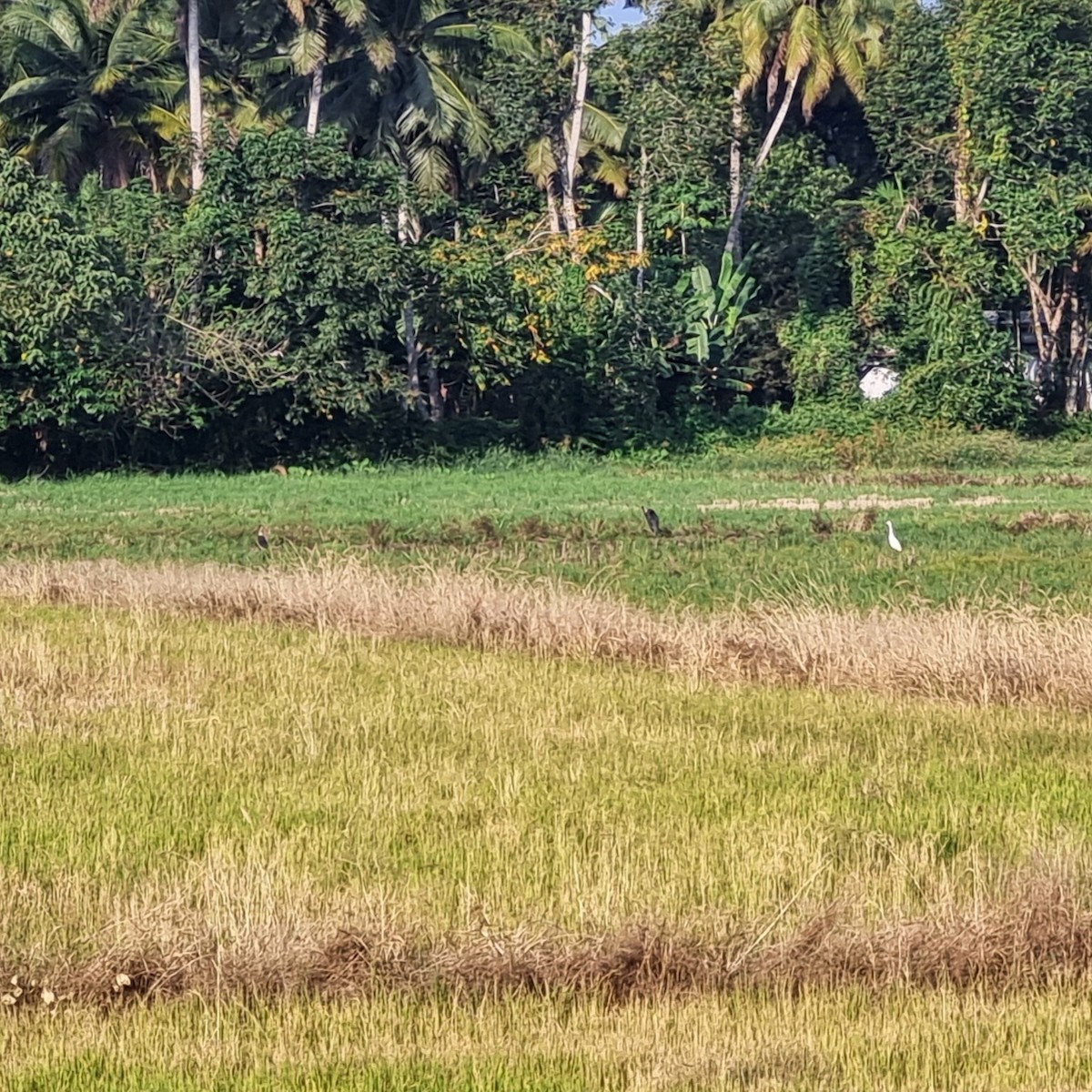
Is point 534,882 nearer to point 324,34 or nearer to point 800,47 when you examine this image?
point 324,34

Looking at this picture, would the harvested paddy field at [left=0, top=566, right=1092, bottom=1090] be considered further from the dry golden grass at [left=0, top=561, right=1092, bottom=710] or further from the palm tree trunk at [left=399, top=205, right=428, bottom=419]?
the palm tree trunk at [left=399, top=205, right=428, bottom=419]

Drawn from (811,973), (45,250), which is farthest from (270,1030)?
(45,250)

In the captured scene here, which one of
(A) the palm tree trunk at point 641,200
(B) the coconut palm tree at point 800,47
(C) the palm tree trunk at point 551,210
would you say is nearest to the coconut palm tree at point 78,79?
(C) the palm tree trunk at point 551,210

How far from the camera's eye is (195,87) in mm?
31953

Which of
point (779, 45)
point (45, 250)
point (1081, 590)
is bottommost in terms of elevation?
point (1081, 590)

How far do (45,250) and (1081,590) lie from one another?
765 inches

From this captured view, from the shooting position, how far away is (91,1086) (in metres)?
4.86

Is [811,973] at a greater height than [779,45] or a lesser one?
lesser

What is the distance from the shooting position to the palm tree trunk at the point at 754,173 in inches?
1463

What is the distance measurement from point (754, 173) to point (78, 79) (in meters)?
13.8

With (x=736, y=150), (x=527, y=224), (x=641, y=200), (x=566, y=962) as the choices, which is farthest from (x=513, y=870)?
(x=736, y=150)

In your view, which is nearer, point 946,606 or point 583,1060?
point 583,1060

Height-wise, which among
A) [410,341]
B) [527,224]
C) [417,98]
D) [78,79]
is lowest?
[410,341]

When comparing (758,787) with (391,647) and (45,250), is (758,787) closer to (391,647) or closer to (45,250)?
(391,647)
